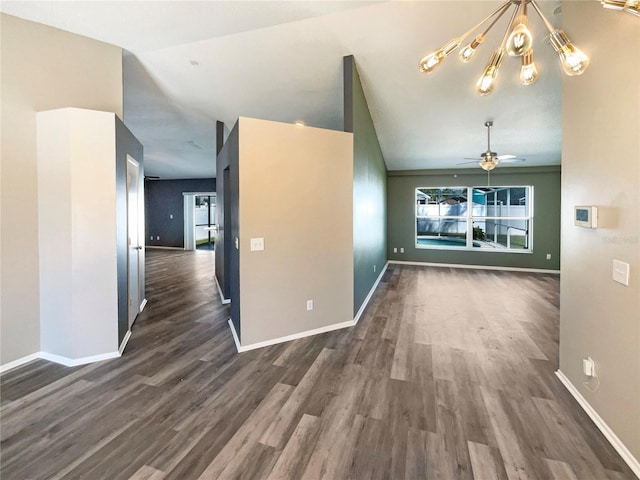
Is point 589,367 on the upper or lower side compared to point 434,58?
lower

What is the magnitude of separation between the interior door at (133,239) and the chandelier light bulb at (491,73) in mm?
3666

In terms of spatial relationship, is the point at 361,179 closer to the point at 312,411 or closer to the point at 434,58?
the point at 434,58

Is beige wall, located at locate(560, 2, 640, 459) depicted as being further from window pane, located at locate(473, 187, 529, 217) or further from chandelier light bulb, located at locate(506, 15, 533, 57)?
window pane, located at locate(473, 187, 529, 217)

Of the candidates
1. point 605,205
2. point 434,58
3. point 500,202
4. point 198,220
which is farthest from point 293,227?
point 198,220

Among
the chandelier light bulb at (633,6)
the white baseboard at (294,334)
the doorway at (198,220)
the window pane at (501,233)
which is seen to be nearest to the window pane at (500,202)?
the window pane at (501,233)

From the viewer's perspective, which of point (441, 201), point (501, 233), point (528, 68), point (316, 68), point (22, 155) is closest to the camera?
point (528, 68)

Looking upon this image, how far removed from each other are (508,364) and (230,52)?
472 centimetres

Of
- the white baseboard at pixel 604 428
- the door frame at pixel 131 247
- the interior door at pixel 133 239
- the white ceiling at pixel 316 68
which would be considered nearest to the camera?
the white baseboard at pixel 604 428

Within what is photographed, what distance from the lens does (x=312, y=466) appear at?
5.29ft

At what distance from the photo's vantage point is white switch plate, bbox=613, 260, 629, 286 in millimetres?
1655

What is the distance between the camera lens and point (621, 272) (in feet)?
5.57

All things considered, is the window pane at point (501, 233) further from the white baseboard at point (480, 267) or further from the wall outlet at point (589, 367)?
the wall outlet at point (589, 367)

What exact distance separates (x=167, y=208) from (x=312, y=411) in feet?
36.8

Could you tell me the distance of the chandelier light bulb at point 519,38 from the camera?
4.27 feet
